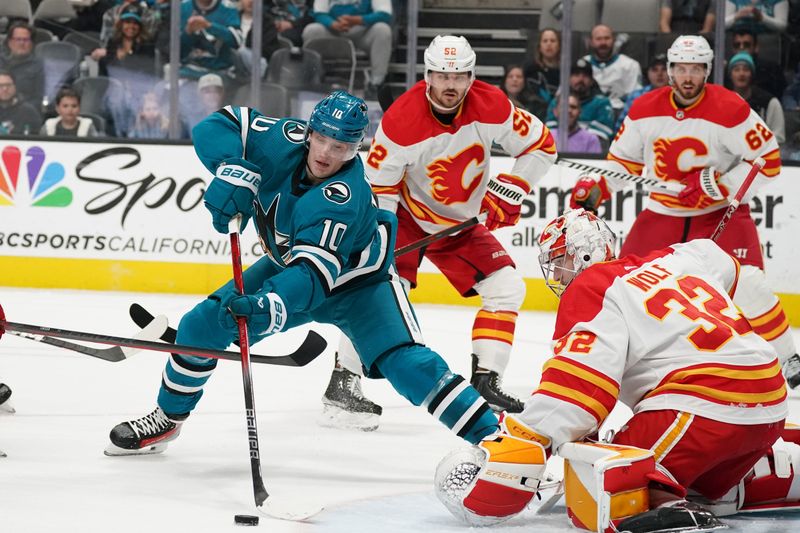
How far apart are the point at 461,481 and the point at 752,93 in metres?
5.05

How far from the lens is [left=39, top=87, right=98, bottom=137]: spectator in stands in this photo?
7.39 metres

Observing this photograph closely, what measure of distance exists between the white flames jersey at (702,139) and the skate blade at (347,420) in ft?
5.42

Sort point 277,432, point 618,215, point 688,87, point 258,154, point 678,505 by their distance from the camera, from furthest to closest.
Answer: point 618,215 < point 688,87 < point 277,432 < point 258,154 < point 678,505

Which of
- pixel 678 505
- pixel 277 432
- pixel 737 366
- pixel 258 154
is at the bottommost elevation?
pixel 277 432

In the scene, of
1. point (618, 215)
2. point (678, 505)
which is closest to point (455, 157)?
point (678, 505)

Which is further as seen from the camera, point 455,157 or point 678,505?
point 455,157

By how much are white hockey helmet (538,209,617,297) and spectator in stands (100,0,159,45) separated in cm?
526

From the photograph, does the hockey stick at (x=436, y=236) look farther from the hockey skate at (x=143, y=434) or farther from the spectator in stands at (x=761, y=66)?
the spectator in stands at (x=761, y=66)

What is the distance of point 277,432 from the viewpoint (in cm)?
379

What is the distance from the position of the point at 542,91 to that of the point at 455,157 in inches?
121

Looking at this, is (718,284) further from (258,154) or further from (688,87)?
(688,87)

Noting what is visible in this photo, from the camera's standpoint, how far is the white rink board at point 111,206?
7145 mm

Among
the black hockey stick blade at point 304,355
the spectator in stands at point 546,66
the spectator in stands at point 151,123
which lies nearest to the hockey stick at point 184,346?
the black hockey stick blade at point 304,355

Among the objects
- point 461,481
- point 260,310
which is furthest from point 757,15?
point 461,481
